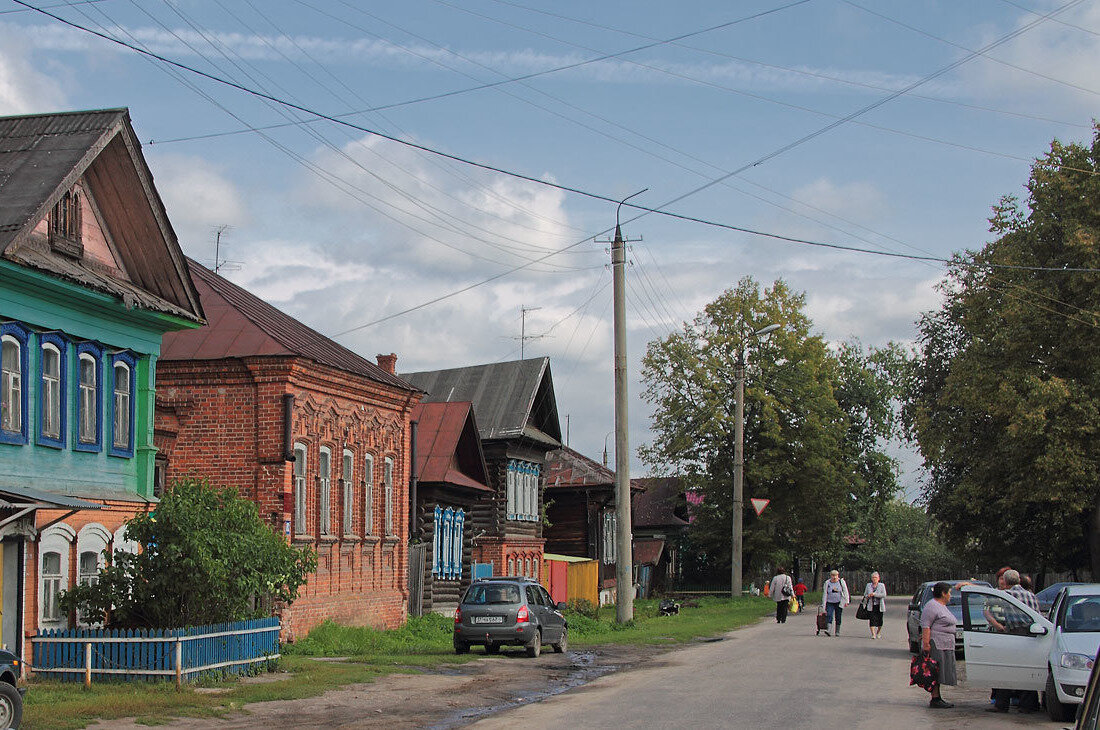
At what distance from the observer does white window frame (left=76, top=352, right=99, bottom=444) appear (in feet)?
61.7

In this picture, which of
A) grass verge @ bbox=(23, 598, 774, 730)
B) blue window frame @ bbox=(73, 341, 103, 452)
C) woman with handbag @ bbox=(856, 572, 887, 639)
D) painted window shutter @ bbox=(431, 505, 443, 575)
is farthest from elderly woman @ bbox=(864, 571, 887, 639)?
blue window frame @ bbox=(73, 341, 103, 452)

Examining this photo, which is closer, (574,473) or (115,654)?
(115,654)

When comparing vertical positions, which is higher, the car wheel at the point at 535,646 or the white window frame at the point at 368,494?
the white window frame at the point at 368,494

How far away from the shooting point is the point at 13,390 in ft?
56.3

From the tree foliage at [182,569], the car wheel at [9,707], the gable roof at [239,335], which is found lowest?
the car wheel at [9,707]

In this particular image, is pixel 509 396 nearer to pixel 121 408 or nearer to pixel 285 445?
pixel 285 445

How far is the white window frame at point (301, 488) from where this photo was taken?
2610 centimetres

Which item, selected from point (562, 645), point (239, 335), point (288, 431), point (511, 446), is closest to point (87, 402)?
point (288, 431)

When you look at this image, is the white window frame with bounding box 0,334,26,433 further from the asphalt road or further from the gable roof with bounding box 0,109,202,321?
the asphalt road

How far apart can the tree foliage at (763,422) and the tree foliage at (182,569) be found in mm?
41888

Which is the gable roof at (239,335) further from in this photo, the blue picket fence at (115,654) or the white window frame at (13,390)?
the blue picket fence at (115,654)

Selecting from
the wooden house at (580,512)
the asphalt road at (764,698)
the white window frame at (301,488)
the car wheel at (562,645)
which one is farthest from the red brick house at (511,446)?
the asphalt road at (764,698)

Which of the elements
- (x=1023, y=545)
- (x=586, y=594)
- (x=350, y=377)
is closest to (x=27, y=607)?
(x=350, y=377)

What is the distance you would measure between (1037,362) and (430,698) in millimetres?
28926
